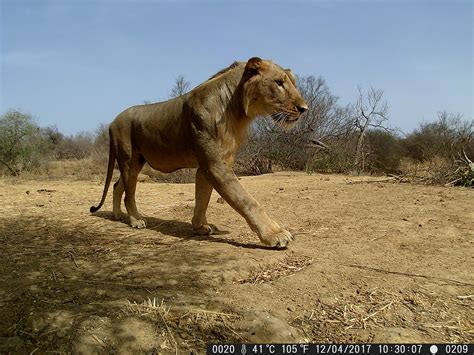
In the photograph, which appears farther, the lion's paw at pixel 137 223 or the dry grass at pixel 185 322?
the lion's paw at pixel 137 223

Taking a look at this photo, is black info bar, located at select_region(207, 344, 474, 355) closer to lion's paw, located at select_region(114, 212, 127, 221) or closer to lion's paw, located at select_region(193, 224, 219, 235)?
lion's paw, located at select_region(193, 224, 219, 235)

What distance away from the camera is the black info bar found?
7.88 feet

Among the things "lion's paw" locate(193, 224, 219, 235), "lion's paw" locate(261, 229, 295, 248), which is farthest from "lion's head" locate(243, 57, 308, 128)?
"lion's paw" locate(193, 224, 219, 235)

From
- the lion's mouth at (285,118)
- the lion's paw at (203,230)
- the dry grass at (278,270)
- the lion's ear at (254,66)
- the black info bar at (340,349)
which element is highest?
the lion's ear at (254,66)

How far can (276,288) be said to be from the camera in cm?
319

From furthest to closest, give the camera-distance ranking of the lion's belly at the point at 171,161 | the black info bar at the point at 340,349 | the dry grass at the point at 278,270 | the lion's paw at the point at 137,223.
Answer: the lion's paw at the point at 137,223, the lion's belly at the point at 171,161, the dry grass at the point at 278,270, the black info bar at the point at 340,349

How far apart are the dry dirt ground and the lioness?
0.41 meters

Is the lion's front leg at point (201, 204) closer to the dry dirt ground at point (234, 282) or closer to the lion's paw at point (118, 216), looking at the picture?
the dry dirt ground at point (234, 282)

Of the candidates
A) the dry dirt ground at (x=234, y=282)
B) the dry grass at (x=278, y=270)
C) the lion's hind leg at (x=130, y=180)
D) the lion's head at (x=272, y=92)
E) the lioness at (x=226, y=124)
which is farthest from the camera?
the lion's hind leg at (x=130, y=180)

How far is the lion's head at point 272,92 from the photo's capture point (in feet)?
14.6

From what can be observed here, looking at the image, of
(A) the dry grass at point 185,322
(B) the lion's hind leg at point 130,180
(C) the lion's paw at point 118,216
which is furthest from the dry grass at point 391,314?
(C) the lion's paw at point 118,216

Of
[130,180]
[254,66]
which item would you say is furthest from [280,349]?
[130,180]

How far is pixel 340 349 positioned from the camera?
2.46 m

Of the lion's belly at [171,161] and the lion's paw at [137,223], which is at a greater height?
the lion's belly at [171,161]
